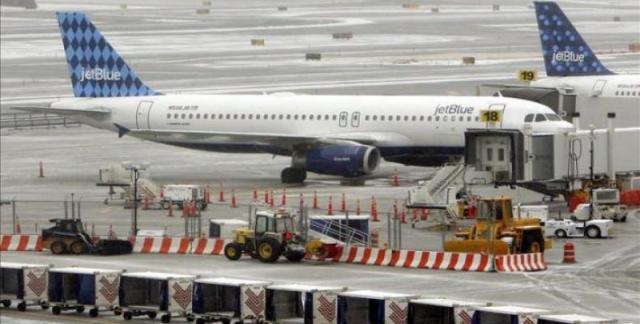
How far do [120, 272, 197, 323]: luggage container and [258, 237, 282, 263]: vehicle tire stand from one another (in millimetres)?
9434

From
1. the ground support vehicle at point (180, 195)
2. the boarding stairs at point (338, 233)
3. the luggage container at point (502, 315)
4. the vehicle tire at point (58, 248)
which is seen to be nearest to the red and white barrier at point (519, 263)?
the boarding stairs at point (338, 233)

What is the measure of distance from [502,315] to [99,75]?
4665cm

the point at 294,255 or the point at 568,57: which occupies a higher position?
the point at 568,57

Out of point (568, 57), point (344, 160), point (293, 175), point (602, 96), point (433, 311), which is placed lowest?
point (433, 311)

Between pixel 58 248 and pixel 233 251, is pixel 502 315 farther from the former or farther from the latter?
pixel 58 248

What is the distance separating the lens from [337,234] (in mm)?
54812

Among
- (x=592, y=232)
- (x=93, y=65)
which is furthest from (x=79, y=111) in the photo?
(x=592, y=232)

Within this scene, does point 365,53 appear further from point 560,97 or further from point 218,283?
point 218,283

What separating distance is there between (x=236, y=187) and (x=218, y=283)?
109 feet

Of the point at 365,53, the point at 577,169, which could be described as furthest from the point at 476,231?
the point at 365,53

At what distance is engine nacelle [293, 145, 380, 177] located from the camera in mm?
73500

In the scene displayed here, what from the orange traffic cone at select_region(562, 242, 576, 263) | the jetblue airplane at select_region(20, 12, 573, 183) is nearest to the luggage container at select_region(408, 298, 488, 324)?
the orange traffic cone at select_region(562, 242, 576, 263)

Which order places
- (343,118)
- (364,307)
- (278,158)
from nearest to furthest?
(364,307) → (343,118) → (278,158)

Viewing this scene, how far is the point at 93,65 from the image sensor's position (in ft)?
269
